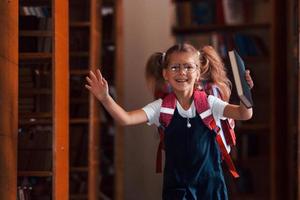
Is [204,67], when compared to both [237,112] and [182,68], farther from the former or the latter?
[237,112]

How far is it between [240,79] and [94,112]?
1564 millimetres

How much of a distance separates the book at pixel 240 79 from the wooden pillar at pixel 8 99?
0.83 metres

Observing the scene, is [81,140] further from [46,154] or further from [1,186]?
[1,186]

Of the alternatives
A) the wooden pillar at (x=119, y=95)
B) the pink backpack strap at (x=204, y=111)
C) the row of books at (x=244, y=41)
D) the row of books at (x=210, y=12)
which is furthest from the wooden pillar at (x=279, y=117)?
the pink backpack strap at (x=204, y=111)

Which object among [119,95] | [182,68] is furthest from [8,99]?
[119,95]

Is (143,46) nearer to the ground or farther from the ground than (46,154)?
farther from the ground

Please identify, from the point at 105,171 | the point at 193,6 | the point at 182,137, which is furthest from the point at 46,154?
the point at 193,6

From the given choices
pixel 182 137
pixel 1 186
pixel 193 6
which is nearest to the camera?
pixel 182 137

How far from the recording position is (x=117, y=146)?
12.8 ft

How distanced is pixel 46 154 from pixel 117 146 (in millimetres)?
1417

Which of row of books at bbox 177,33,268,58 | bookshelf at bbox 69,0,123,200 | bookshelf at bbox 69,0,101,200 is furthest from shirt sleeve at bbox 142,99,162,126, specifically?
row of books at bbox 177,33,268,58

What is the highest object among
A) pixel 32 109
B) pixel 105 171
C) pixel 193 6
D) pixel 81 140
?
pixel 193 6

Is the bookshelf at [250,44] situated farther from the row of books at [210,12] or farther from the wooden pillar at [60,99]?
the wooden pillar at [60,99]

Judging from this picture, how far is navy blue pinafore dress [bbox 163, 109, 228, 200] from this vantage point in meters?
2.04
